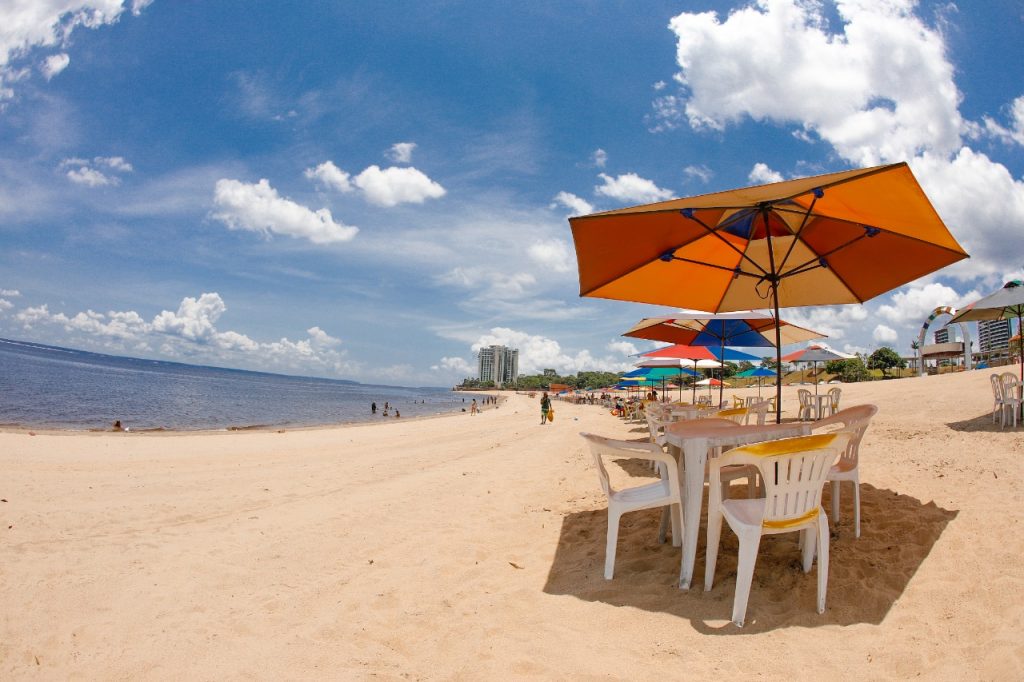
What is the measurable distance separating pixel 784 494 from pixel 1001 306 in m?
8.27

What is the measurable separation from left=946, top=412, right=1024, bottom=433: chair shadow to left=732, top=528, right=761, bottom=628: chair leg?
7.57 m

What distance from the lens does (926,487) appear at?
15.2ft

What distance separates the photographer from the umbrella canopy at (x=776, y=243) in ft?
10.5

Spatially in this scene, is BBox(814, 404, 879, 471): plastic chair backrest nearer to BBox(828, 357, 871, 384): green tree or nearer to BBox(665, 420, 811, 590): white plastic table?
BBox(665, 420, 811, 590): white plastic table

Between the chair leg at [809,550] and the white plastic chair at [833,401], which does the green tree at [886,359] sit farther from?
the chair leg at [809,550]

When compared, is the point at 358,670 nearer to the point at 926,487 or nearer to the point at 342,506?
the point at 342,506

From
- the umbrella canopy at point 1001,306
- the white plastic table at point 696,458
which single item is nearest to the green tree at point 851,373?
the umbrella canopy at point 1001,306

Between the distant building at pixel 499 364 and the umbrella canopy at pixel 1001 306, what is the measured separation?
174881 mm

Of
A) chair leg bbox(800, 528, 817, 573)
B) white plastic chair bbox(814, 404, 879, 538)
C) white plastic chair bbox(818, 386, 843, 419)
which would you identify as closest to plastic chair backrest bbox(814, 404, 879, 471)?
white plastic chair bbox(814, 404, 879, 538)

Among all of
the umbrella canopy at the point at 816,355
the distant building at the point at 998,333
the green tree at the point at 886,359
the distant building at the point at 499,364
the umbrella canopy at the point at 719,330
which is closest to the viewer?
the umbrella canopy at the point at 719,330

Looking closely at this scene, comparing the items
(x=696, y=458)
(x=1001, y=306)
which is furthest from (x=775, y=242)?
(x=1001, y=306)

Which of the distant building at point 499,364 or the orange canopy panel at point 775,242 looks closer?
the orange canopy panel at point 775,242

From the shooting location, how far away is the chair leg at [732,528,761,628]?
2.69 m

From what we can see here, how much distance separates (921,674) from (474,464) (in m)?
7.03
